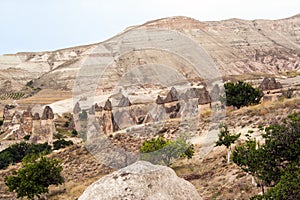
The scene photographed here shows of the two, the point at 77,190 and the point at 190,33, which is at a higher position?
the point at 190,33

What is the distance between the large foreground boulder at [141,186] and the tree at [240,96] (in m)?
25.2

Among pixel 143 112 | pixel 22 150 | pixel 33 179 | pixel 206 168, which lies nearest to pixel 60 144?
pixel 22 150

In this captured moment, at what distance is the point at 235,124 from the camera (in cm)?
2647

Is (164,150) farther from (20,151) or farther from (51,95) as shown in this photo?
(51,95)

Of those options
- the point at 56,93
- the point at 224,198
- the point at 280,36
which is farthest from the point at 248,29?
the point at 224,198

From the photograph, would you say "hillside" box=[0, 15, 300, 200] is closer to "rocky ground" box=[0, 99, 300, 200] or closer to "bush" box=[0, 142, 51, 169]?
"rocky ground" box=[0, 99, 300, 200]

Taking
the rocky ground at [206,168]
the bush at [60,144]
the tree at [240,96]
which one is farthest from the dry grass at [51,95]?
the tree at [240,96]

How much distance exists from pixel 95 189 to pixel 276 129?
529 centimetres

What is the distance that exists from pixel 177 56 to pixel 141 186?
304 ft

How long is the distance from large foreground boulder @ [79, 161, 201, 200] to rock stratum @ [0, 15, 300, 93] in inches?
3054

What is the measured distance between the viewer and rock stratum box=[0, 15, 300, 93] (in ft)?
364

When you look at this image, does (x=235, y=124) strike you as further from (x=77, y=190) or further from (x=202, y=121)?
(x=77, y=190)

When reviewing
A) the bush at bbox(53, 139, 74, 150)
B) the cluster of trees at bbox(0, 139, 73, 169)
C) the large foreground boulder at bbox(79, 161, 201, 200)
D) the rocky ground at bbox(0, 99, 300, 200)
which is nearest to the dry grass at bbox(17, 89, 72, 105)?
the bush at bbox(53, 139, 74, 150)

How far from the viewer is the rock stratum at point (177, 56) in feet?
364
